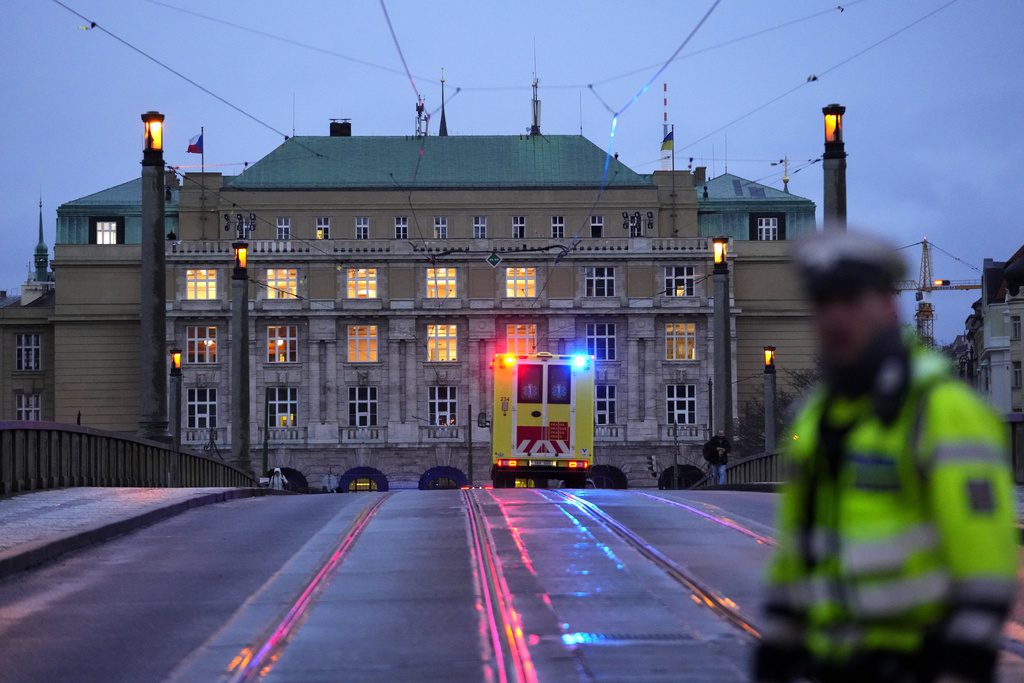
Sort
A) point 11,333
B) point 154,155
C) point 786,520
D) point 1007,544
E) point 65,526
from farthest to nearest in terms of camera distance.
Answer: point 11,333 → point 154,155 → point 65,526 → point 786,520 → point 1007,544

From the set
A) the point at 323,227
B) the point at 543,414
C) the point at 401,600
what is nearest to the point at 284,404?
the point at 323,227

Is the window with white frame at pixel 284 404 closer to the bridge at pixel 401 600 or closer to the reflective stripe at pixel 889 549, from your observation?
the bridge at pixel 401 600

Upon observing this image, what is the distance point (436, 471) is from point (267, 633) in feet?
250

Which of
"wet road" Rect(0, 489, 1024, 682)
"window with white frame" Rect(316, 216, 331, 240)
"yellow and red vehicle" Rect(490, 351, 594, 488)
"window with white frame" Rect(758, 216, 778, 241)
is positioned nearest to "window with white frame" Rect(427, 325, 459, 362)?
"window with white frame" Rect(316, 216, 331, 240)

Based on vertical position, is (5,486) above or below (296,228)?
below

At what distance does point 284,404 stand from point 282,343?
11.1ft

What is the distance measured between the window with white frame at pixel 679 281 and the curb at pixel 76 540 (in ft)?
222

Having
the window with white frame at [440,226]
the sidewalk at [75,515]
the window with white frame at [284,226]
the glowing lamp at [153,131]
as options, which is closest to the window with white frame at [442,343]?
the window with white frame at [440,226]

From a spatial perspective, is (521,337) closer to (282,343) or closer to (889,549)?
(282,343)

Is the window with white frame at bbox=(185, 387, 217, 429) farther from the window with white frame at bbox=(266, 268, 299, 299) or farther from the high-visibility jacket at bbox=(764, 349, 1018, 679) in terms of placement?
the high-visibility jacket at bbox=(764, 349, 1018, 679)

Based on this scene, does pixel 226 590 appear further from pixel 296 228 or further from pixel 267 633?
pixel 296 228

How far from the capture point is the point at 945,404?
144 inches

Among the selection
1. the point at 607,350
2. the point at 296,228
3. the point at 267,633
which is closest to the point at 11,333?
the point at 296,228

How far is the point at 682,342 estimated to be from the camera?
298ft
